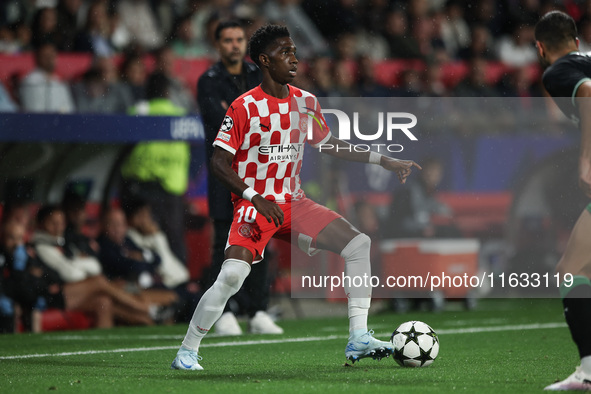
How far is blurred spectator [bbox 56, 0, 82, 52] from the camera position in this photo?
12.0 metres

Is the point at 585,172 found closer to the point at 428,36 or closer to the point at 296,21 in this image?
the point at 296,21

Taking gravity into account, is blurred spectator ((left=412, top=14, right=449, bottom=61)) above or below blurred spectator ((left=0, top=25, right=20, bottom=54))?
above

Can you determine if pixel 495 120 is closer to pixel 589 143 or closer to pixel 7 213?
pixel 7 213

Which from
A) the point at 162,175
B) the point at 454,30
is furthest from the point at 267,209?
the point at 454,30

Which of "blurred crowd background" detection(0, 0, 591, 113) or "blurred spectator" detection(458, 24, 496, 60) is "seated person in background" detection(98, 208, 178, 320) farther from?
"blurred spectator" detection(458, 24, 496, 60)

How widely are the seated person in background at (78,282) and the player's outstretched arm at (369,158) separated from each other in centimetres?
385

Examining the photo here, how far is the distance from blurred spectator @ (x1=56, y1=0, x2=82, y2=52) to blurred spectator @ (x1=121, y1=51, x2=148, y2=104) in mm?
1067

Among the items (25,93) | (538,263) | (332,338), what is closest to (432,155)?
(538,263)

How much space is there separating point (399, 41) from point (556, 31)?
393 inches

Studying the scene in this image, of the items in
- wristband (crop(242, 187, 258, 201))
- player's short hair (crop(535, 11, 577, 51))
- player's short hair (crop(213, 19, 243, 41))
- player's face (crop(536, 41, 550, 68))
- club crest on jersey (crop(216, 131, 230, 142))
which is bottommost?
wristband (crop(242, 187, 258, 201))

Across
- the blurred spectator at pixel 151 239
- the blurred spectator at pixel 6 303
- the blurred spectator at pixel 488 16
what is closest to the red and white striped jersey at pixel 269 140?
the blurred spectator at pixel 6 303

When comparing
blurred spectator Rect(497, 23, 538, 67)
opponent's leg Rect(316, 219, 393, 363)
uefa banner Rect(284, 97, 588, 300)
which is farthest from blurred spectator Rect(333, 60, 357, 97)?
opponent's leg Rect(316, 219, 393, 363)

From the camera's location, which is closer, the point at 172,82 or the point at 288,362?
the point at 288,362

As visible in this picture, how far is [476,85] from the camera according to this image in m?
13.8
